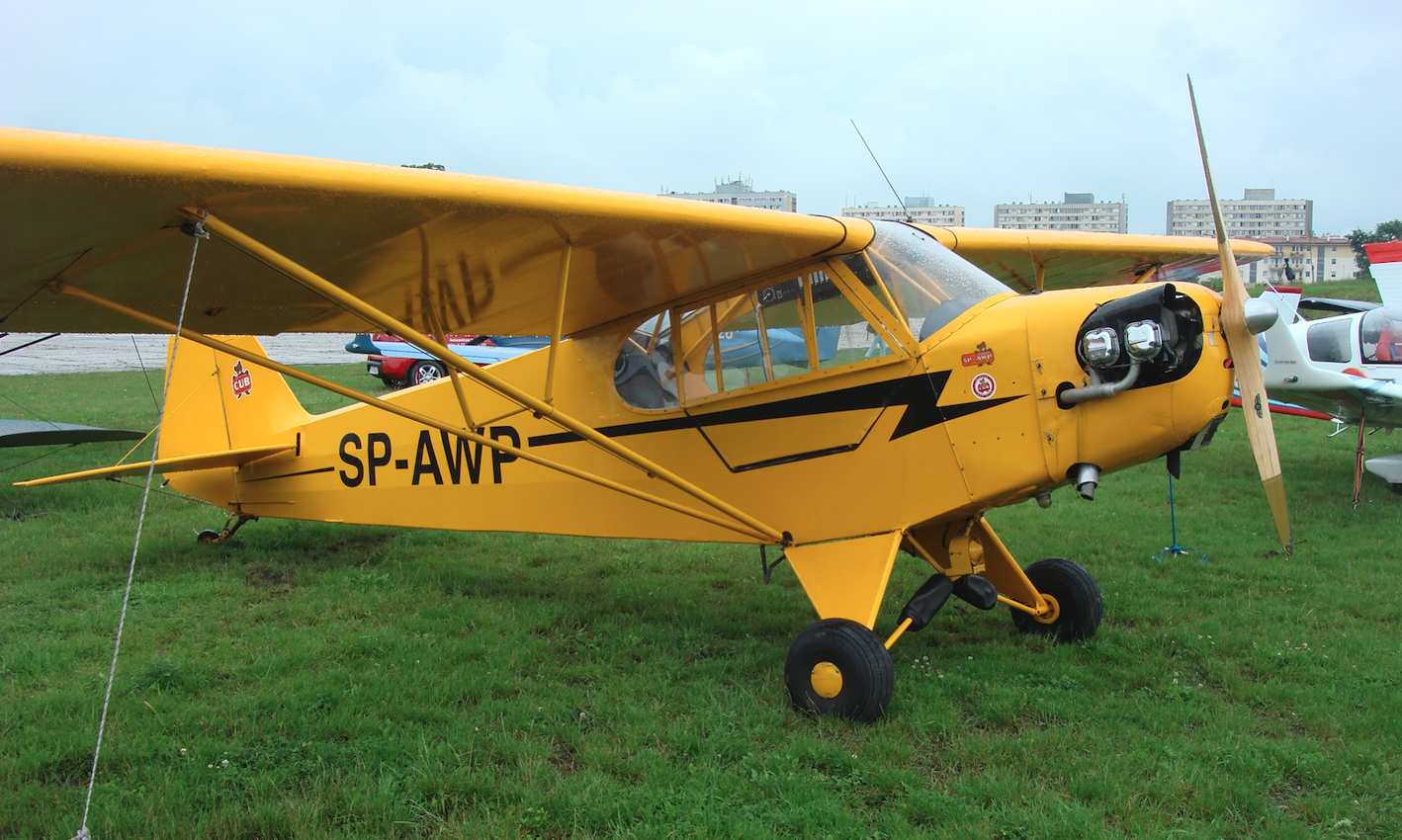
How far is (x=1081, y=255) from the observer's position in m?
7.07

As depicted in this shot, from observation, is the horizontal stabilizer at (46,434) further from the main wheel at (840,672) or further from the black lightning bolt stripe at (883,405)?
the main wheel at (840,672)

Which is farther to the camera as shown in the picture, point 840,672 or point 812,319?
point 812,319

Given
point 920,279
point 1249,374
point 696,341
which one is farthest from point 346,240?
point 1249,374

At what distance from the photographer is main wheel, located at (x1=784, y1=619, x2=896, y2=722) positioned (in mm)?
4004

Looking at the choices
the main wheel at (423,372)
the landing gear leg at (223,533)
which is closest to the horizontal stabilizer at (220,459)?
the landing gear leg at (223,533)

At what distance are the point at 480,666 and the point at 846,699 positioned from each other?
1.98 meters

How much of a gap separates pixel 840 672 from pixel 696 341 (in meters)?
2.03

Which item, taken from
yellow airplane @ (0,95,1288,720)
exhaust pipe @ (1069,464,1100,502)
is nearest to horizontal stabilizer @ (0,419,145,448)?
yellow airplane @ (0,95,1288,720)

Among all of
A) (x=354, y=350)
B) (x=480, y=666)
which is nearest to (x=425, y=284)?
(x=480, y=666)

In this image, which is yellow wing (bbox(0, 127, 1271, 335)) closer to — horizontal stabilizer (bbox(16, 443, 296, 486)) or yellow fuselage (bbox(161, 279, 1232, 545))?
yellow fuselage (bbox(161, 279, 1232, 545))

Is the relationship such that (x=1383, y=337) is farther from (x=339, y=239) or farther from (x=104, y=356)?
(x=104, y=356)

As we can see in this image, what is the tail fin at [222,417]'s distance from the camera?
22.8 ft

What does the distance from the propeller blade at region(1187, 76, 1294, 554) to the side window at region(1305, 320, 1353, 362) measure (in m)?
7.94

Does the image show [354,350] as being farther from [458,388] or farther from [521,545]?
[458,388]
